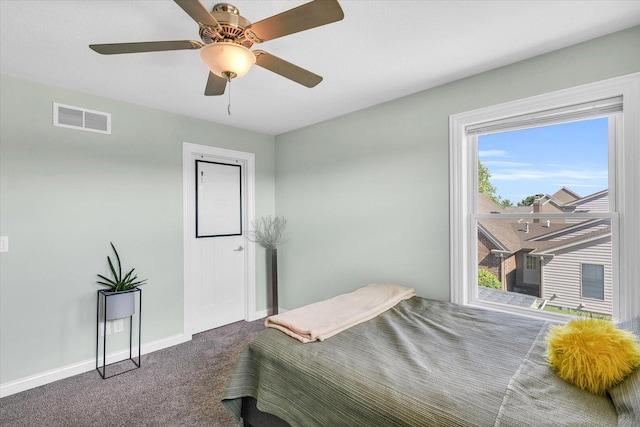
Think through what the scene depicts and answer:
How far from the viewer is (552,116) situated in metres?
2.17

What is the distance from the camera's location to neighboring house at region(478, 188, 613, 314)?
2074mm

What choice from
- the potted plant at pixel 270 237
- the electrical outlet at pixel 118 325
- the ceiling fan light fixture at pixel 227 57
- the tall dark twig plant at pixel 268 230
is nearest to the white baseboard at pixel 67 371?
the electrical outlet at pixel 118 325

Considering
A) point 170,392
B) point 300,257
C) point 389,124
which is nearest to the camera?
point 170,392

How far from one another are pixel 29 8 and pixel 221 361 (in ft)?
9.18

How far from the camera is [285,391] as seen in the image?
1.57 metres

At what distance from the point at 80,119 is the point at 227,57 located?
209 centimetres

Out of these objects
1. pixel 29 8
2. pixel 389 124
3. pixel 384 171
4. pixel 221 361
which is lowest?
pixel 221 361

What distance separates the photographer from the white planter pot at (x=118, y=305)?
2602 millimetres

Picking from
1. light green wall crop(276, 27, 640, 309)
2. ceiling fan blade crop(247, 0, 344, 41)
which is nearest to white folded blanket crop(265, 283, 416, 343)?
light green wall crop(276, 27, 640, 309)

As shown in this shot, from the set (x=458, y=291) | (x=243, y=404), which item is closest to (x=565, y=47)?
(x=458, y=291)

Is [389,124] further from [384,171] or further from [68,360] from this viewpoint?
[68,360]

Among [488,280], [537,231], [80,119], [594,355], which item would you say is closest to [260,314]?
[488,280]

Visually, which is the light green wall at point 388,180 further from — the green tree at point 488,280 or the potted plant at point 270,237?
the green tree at point 488,280

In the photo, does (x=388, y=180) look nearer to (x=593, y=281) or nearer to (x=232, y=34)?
(x=593, y=281)
